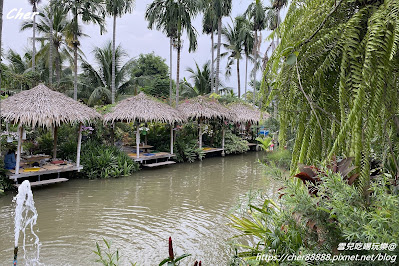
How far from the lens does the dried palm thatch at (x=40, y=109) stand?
28.0 feet

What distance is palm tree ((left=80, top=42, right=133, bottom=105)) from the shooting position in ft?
71.0

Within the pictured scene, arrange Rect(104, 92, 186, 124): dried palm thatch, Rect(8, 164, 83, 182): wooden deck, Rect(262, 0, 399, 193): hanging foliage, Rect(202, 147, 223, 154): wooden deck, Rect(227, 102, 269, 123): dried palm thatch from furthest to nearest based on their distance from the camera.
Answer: Rect(227, 102, 269, 123): dried palm thatch < Rect(202, 147, 223, 154): wooden deck < Rect(104, 92, 186, 124): dried palm thatch < Rect(8, 164, 83, 182): wooden deck < Rect(262, 0, 399, 193): hanging foliage

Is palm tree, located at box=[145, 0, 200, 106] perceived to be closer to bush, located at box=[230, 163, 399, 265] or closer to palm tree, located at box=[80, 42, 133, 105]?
palm tree, located at box=[80, 42, 133, 105]

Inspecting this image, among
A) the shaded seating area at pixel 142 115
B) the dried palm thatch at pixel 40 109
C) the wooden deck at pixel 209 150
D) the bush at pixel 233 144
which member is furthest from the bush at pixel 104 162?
the bush at pixel 233 144

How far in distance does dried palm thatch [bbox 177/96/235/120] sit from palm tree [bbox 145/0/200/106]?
124 cm

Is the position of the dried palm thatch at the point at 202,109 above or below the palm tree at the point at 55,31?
below

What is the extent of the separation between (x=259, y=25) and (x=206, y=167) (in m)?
15.1

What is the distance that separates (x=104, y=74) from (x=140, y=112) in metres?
11.2

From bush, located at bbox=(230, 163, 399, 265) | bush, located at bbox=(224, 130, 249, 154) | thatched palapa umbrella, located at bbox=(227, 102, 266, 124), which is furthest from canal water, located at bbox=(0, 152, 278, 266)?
thatched palapa umbrella, located at bbox=(227, 102, 266, 124)

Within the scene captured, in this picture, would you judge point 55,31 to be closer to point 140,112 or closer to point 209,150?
point 140,112

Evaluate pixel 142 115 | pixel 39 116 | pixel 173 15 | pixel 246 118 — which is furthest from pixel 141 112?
pixel 246 118

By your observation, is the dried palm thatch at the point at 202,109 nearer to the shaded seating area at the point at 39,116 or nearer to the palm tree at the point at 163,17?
the palm tree at the point at 163,17

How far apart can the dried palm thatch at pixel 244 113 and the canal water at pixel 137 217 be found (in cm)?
640

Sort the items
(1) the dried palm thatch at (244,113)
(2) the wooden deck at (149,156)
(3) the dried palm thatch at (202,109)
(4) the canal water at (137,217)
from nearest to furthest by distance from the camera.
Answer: (4) the canal water at (137,217)
(2) the wooden deck at (149,156)
(3) the dried palm thatch at (202,109)
(1) the dried palm thatch at (244,113)
